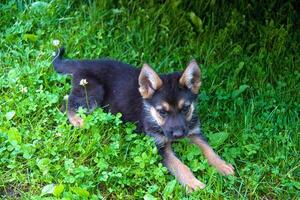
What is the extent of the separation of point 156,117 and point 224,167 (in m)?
0.73

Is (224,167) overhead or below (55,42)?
below

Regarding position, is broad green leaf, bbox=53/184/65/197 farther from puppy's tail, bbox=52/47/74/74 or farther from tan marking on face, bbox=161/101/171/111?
puppy's tail, bbox=52/47/74/74

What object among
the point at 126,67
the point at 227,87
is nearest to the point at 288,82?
the point at 227,87

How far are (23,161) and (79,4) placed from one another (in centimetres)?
287

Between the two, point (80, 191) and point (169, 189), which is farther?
point (169, 189)

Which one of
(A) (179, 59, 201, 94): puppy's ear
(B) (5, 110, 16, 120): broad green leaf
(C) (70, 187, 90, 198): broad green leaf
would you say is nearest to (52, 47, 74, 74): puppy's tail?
(B) (5, 110, 16, 120): broad green leaf

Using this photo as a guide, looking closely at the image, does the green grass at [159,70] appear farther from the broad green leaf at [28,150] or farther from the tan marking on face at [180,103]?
the tan marking on face at [180,103]

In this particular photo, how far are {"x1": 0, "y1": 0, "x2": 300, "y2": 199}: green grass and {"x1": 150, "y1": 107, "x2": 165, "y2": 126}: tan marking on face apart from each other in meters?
0.18

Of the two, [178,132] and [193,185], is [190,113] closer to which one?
[178,132]

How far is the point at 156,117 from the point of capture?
17.1 ft

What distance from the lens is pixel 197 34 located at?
6.90 meters

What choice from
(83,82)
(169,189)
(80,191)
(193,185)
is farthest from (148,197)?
(83,82)

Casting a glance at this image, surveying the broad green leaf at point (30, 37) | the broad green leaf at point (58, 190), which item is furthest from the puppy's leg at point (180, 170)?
the broad green leaf at point (30, 37)

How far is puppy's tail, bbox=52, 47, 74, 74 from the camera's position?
19.4ft
